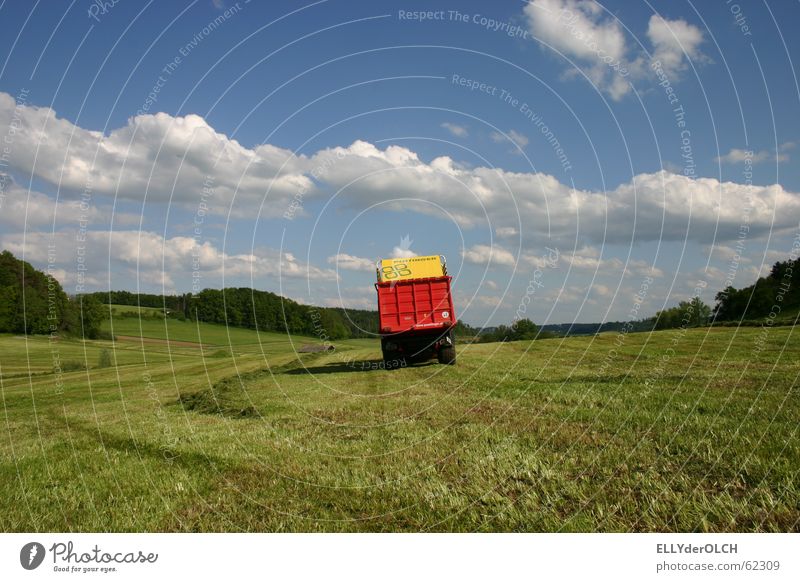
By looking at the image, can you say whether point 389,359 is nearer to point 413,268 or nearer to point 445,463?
point 413,268

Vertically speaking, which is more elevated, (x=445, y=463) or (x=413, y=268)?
(x=413, y=268)

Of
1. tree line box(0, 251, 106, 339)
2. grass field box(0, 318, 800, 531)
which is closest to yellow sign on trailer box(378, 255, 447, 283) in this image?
grass field box(0, 318, 800, 531)

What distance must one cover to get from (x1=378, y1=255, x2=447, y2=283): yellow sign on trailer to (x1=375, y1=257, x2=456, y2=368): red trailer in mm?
1421

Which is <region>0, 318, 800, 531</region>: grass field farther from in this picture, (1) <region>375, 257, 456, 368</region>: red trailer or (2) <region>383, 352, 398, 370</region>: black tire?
(2) <region>383, 352, 398, 370</region>: black tire

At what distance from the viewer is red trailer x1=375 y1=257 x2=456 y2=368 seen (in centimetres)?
2330

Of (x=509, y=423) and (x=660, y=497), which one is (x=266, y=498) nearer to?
(x=660, y=497)

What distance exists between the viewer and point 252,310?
207ft

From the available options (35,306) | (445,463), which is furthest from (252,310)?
(445,463)

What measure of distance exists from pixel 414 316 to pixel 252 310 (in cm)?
4399

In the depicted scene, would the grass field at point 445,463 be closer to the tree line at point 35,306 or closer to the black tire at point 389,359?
the black tire at point 389,359

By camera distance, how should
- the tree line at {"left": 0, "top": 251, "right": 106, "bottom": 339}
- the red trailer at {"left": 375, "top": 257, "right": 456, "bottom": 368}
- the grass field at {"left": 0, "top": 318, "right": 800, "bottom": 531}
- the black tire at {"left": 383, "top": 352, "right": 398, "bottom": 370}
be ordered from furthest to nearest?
the tree line at {"left": 0, "top": 251, "right": 106, "bottom": 339}
the black tire at {"left": 383, "top": 352, "right": 398, "bottom": 370}
the red trailer at {"left": 375, "top": 257, "right": 456, "bottom": 368}
the grass field at {"left": 0, "top": 318, "right": 800, "bottom": 531}

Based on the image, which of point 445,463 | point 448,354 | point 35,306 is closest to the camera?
point 445,463
